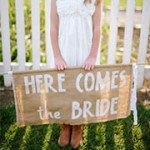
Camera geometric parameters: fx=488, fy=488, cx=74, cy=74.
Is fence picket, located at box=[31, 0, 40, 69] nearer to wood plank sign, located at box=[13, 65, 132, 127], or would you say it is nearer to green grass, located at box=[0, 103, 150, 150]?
green grass, located at box=[0, 103, 150, 150]

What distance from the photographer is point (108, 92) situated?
3.58 meters

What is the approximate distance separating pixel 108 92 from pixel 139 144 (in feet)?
1.97

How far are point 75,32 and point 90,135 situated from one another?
3.20 feet

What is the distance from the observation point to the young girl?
11.3 feet

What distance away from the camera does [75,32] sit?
3.49m

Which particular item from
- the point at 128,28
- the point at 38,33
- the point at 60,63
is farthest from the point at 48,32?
the point at 60,63

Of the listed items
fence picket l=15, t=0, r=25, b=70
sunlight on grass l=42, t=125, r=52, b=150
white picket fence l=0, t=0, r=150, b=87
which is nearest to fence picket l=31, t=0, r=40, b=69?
white picket fence l=0, t=0, r=150, b=87

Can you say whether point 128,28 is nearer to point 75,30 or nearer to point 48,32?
point 48,32

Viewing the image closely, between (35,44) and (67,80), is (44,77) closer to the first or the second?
(67,80)

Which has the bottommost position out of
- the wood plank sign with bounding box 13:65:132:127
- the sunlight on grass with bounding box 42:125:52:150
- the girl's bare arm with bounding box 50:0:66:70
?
the sunlight on grass with bounding box 42:125:52:150

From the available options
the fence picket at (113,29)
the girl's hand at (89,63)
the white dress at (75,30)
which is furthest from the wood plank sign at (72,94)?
the fence picket at (113,29)

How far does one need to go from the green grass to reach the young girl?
70 cm

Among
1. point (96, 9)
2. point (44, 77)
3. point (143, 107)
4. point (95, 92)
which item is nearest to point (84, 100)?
point (95, 92)

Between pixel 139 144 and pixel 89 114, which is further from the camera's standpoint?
pixel 139 144
